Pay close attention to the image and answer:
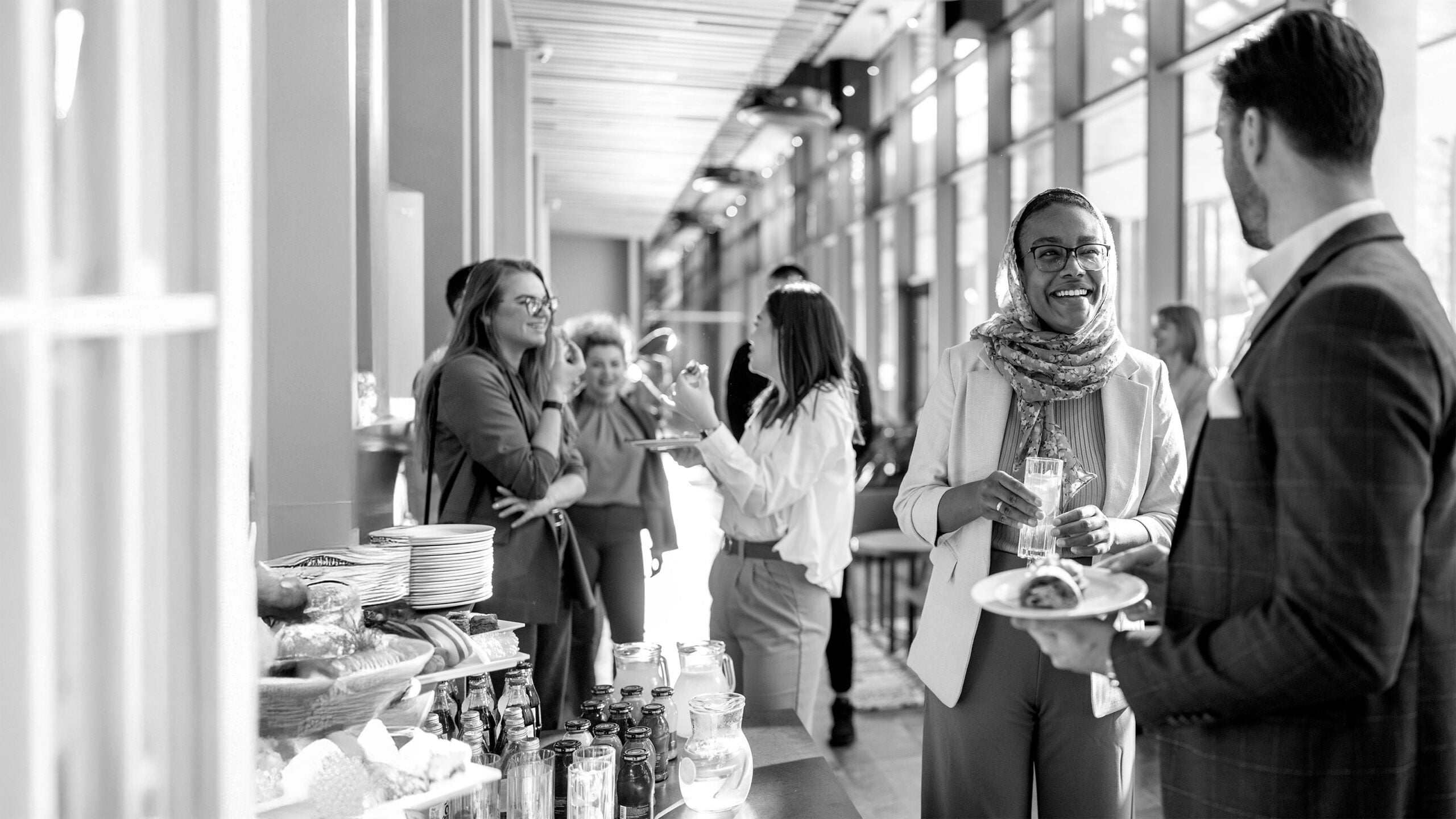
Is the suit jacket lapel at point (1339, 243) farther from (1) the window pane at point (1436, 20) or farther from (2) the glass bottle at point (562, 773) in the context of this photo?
(1) the window pane at point (1436, 20)

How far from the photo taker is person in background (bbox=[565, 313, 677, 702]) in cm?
410

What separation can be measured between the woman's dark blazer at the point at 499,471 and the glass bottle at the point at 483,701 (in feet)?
2.74

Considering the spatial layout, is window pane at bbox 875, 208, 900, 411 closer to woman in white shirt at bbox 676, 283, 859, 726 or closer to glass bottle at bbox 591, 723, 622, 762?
woman in white shirt at bbox 676, 283, 859, 726

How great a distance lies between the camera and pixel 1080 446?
1.92 meters

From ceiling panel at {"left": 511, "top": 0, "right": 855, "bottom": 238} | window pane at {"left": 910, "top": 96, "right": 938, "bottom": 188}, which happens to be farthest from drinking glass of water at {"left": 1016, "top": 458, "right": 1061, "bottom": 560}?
window pane at {"left": 910, "top": 96, "right": 938, "bottom": 188}

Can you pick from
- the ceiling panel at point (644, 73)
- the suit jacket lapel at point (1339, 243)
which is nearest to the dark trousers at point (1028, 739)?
the suit jacket lapel at point (1339, 243)

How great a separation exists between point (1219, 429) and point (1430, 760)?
1.40 feet

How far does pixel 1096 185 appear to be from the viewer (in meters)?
7.49

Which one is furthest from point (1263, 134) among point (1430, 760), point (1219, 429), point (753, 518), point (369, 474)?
point (369, 474)

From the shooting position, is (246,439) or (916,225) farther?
(916,225)

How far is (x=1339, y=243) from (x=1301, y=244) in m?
0.04

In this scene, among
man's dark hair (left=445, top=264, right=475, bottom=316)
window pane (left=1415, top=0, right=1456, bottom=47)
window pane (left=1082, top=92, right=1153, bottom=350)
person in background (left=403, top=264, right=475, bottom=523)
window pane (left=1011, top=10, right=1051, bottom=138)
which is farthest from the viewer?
window pane (left=1011, top=10, right=1051, bottom=138)

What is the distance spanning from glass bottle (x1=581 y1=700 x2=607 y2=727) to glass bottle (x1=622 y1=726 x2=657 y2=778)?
0.27 feet

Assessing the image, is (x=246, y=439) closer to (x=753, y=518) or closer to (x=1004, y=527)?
(x=1004, y=527)
